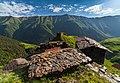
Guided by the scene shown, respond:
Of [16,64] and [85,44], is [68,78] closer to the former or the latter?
[85,44]

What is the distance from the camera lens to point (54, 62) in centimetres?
1677

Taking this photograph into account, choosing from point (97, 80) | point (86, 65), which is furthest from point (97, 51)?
point (97, 80)

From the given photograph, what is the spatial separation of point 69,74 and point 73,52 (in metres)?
2.89

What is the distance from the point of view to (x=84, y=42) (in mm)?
22344

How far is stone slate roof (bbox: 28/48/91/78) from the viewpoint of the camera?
15805 mm

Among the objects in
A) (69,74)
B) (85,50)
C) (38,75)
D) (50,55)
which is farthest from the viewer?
(85,50)

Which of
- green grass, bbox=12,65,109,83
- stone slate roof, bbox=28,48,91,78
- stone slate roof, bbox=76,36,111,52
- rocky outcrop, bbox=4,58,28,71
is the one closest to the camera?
green grass, bbox=12,65,109,83

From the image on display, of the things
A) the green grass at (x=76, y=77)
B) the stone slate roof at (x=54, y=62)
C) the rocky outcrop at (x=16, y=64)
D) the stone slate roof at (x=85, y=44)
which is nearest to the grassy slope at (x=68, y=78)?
the green grass at (x=76, y=77)

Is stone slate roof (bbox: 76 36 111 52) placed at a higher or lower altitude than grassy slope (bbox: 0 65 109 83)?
higher

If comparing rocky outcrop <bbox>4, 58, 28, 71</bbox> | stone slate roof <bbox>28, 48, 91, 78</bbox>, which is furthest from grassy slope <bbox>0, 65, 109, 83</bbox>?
rocky outcrop <bbox>4, 58, 28, 71</bbox>

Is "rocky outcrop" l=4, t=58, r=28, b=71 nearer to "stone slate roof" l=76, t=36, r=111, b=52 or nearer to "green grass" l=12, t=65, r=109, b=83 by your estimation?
"green grass" l=12, t=65, r=109, b=83

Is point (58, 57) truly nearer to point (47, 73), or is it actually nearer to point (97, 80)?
point (47, 73)

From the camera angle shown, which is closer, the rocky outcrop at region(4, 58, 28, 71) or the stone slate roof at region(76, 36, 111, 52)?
the rocky outcrop at region(4, 58, 28, 71)

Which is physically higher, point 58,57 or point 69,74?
point 58,57
